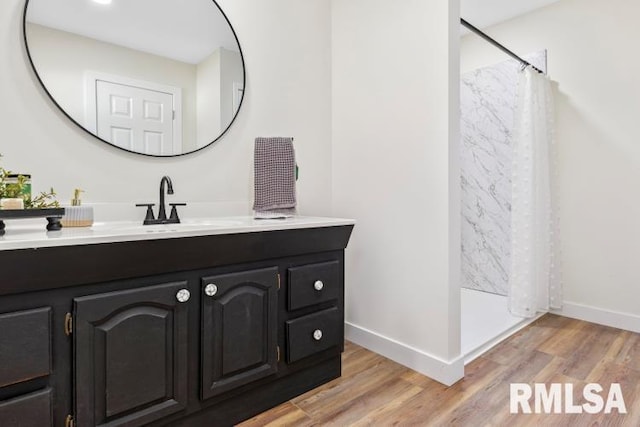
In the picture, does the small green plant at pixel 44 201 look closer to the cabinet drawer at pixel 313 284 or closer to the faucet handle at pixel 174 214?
the faucet handle at pixel 174 214

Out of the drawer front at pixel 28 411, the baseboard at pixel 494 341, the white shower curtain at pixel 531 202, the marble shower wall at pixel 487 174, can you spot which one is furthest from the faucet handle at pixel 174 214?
the marble shower wall at pixel 487 174

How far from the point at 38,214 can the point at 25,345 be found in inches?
16.4

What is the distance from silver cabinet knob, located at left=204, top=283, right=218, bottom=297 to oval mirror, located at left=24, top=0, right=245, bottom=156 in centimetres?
77

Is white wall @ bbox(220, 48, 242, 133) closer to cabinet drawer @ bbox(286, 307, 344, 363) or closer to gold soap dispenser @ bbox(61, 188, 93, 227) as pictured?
gold soap dispenser @ bbox(61, 188, 93, 227)

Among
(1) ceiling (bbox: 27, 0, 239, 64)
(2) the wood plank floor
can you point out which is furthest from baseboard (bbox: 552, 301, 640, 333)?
(1) ceiling (bbox: 27, 0, 239, 64)

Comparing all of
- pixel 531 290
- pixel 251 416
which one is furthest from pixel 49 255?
pixel 531 290

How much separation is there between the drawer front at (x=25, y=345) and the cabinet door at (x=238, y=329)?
47 cm

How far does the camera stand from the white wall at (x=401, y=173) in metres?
1.83

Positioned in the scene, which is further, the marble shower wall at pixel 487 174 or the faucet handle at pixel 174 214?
the marble shower wall at pixel 487 174

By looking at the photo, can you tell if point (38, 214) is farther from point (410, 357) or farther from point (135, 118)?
point (410, 357)

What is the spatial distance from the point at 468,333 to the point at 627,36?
2.37m

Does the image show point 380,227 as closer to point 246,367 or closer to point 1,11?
point 246,367

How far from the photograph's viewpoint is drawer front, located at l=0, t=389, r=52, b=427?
3.17ft

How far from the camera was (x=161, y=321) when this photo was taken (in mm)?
1229
